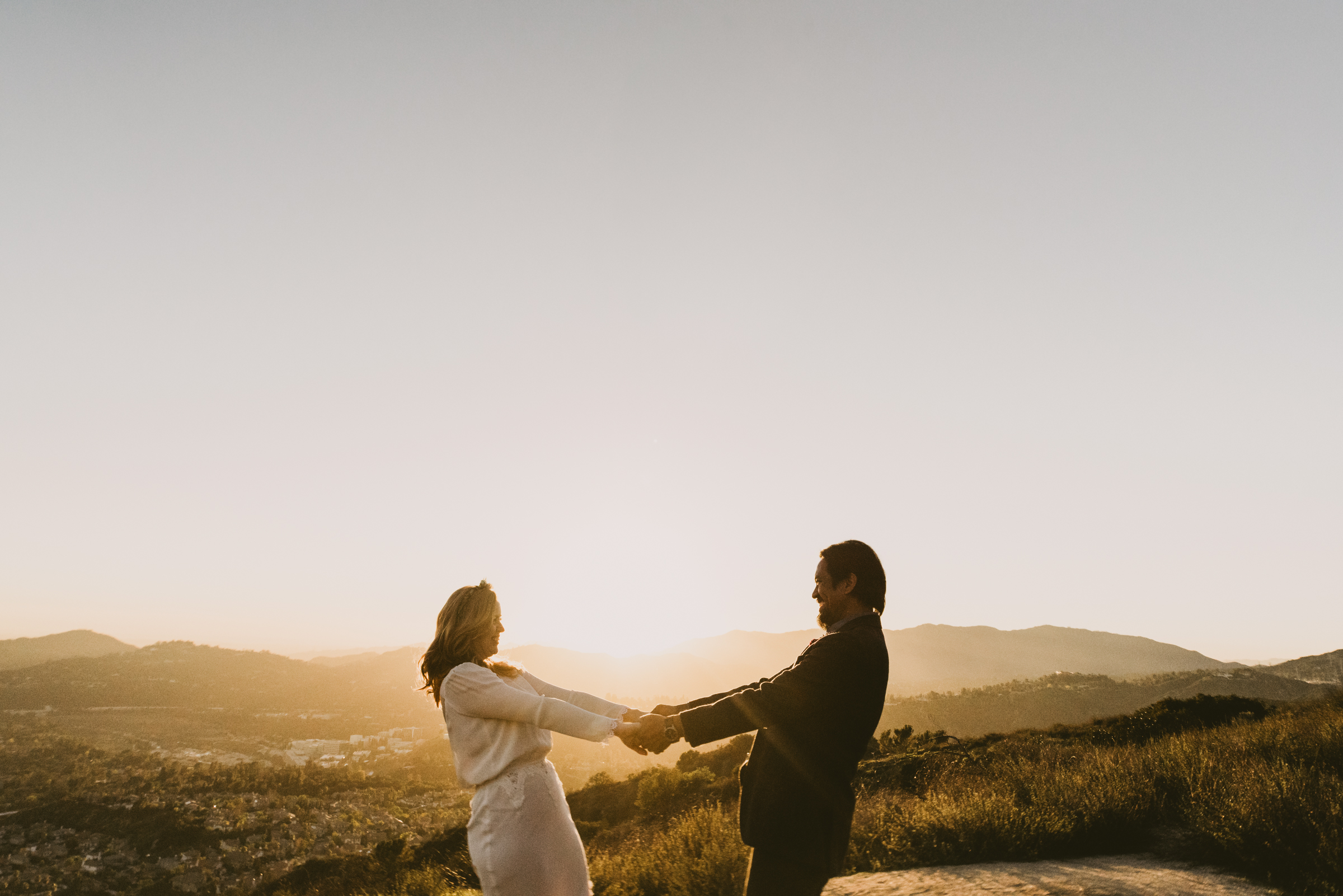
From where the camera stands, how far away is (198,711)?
377 ft

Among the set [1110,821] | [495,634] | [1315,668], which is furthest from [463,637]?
[1315,668]

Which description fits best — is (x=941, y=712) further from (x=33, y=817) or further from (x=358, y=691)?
(x=358, y=691)

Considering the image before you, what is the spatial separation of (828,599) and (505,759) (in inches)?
71.1

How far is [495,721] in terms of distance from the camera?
317 centimetres

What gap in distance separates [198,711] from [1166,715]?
147513 millimetres

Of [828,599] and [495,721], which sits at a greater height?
[828,599]

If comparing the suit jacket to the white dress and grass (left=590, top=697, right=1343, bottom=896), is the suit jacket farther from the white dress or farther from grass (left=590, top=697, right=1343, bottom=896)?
grass (left=590, top=697, right=1343, bottom=896)

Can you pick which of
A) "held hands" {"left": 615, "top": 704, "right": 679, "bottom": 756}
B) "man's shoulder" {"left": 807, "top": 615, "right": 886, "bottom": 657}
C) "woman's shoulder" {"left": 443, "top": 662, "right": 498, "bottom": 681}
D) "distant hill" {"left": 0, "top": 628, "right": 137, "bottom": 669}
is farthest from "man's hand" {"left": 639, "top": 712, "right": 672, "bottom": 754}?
"distant hill" {"left": 0, "top": 628, "right": 137, "bottom": 669}

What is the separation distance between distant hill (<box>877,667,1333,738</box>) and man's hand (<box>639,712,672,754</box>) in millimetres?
43802

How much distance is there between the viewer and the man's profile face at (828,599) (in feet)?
9.95

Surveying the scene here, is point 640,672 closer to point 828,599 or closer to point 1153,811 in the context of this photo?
point 1153,811

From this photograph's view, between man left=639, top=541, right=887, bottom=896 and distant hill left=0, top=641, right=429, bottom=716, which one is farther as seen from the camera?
distant hill left=0, top=641, right=429, bottom=716

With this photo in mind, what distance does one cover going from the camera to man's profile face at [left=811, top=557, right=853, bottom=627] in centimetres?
303

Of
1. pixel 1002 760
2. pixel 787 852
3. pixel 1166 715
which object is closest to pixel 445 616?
pixel 787 852
